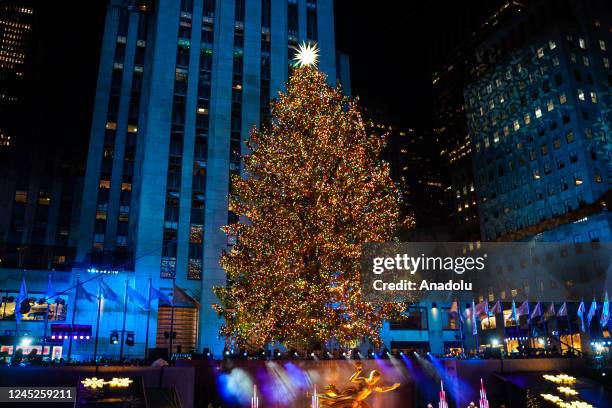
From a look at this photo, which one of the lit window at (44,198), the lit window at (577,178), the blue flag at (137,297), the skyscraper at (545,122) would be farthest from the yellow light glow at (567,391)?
the lit window at (44,198)

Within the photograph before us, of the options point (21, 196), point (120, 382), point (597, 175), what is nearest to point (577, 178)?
point (597, 175)

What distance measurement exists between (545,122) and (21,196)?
84981 mm

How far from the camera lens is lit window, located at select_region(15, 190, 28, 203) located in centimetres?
7881

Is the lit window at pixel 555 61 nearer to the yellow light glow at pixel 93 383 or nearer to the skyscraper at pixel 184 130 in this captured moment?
the skyscraper at pixel 184 130

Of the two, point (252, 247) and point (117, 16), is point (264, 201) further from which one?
point (117, 16)

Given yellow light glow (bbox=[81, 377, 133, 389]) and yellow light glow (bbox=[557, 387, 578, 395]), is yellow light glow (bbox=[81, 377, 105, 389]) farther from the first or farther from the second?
yellow light glow (bbox=[557, 387, 578, 395])

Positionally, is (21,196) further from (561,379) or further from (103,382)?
(561,379)

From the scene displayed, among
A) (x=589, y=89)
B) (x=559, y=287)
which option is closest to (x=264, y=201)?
(x=559, y=287)

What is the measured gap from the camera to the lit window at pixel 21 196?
259 feet

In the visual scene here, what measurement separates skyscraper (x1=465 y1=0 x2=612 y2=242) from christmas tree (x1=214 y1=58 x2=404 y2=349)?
49.6m

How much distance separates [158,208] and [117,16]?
112 feet

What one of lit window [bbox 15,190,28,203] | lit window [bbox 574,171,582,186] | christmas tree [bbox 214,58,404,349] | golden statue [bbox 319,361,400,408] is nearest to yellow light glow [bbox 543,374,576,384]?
golden statue [bbox 319,361,400,408]

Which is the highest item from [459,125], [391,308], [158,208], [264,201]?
[459,125]

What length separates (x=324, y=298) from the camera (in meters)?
26.4
